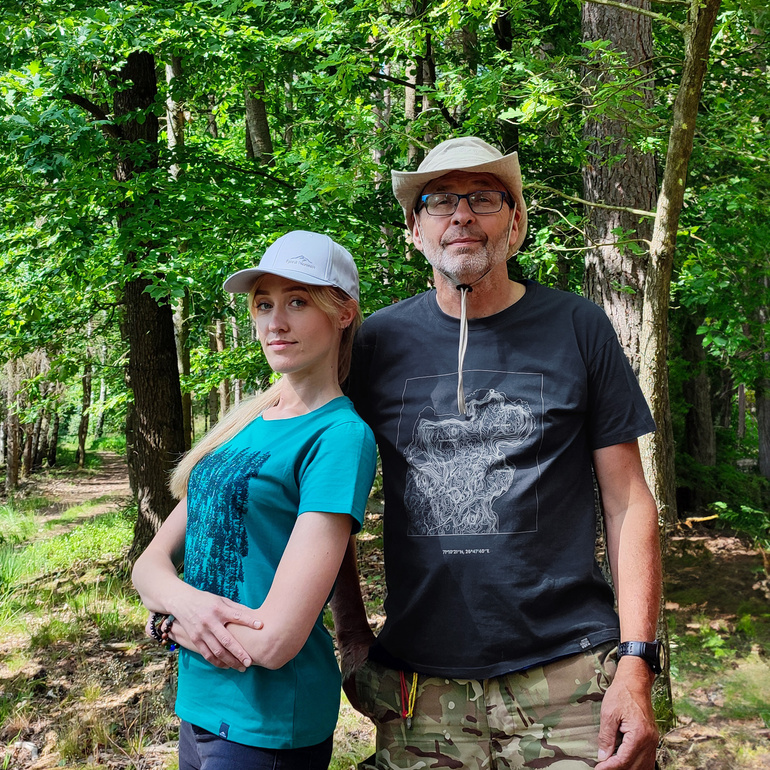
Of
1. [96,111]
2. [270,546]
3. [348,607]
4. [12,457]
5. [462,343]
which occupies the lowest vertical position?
[12,457]

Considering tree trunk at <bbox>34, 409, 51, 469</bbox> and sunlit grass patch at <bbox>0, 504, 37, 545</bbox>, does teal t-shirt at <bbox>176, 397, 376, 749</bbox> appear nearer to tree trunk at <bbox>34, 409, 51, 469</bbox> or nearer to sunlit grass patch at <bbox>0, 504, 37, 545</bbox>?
sunlit grass patch at <bbox>0, 504, 37, 545</bbox>

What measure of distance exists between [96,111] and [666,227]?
603 cm

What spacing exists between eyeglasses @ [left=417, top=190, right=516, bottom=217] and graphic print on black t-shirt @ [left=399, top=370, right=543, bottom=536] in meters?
0.47

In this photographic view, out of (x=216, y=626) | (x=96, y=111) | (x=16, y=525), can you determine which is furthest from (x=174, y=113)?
(x=216, y=626)

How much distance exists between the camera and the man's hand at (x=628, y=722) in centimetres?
169

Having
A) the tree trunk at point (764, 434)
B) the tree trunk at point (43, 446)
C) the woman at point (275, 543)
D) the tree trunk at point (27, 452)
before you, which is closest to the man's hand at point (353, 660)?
the woman at point (275, 543)

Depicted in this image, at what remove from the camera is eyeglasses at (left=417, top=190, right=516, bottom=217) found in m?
2.04

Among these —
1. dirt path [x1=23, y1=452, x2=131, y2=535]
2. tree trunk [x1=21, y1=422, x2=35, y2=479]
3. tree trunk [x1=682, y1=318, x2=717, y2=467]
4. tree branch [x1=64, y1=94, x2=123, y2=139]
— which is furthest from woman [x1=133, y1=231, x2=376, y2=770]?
tree trunk [x1=21, y1=422, x2=35, y2=479]

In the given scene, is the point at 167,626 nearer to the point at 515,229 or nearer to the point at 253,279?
the point at 253,279

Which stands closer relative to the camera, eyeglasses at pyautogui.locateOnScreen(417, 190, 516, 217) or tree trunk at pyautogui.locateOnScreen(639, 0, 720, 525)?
eyeglasses at pyautogui.locateOnScreen(417, 190, 516, 217)

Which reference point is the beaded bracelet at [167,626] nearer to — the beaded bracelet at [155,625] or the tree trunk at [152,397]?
the beaded bracelet at [155,625]

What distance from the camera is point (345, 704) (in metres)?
4.83

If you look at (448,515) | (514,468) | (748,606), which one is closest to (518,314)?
(514,468)

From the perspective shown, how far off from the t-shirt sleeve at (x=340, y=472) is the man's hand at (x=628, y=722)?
0.73 meters
